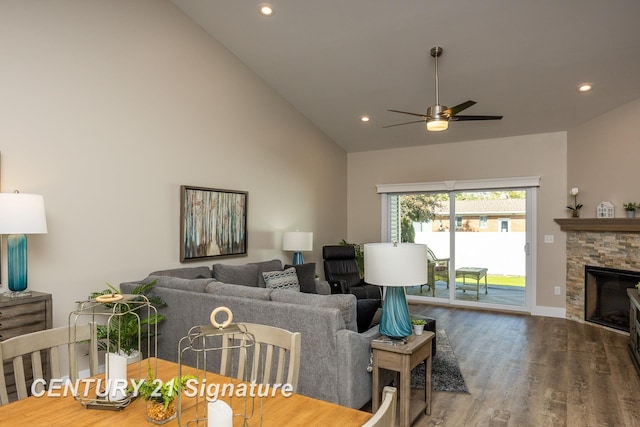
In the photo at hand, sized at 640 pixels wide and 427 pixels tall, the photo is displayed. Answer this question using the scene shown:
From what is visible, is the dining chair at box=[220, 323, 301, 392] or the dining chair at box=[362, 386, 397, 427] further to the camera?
the dining chair at box=[220, 323, 301, 392]

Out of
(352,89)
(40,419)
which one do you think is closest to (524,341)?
(352,89)

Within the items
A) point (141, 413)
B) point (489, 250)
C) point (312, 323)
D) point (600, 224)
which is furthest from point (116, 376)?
point (489, 250)

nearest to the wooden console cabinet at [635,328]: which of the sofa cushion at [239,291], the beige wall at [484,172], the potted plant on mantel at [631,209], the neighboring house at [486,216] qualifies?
the potted plant on mantel at [631,209]

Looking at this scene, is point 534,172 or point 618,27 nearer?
point 618,27

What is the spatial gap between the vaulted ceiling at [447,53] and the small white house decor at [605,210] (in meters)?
1.21

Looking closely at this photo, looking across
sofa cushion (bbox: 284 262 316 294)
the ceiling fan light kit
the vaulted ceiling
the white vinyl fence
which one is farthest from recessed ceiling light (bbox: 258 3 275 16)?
the white vinyl fence

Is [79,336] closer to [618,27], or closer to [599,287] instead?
[618,27]

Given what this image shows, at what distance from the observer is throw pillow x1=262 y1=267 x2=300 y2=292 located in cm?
493

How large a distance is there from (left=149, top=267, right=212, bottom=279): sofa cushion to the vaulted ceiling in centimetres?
275

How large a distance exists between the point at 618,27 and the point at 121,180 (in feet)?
16.1

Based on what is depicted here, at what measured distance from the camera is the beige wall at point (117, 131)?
11.1ft

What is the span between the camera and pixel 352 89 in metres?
5.64

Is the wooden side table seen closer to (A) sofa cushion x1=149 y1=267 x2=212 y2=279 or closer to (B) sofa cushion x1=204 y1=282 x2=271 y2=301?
(B) sofa cushion x1=204 y1=282 x2=271 y2=301

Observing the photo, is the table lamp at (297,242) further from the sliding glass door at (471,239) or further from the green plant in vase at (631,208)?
the green plant in vase at (631,208)
